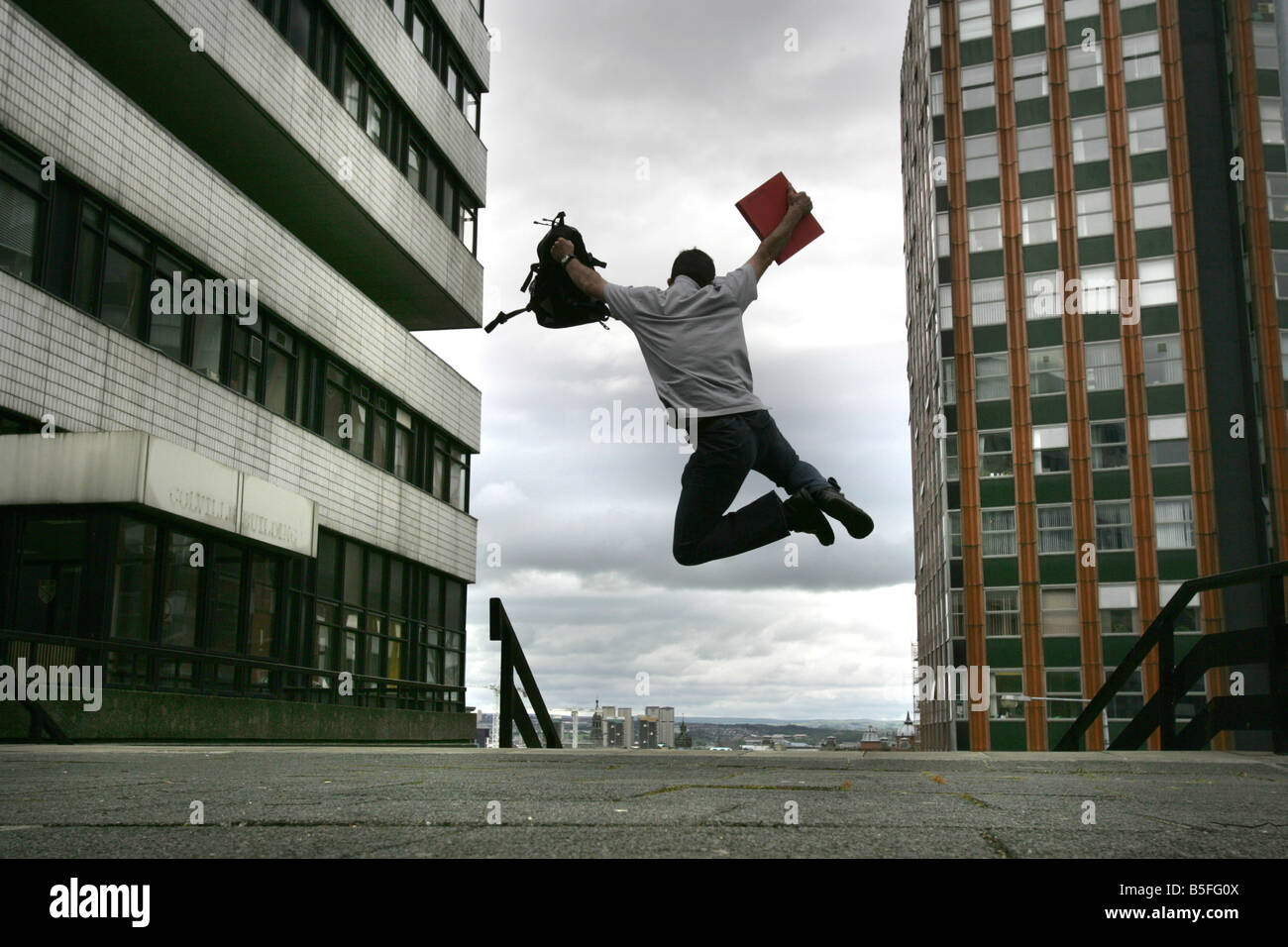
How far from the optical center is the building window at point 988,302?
56.9 metres

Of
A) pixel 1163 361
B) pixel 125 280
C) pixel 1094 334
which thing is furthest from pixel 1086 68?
pixel 125 280

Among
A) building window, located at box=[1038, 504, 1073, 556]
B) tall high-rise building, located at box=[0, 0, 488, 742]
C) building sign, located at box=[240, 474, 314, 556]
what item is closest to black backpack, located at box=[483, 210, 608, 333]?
tall high-rise building, located at box=[0, 0, 488, 742]

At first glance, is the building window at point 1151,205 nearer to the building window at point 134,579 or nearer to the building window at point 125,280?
the building window at point 125,280

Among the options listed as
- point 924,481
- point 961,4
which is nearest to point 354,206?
point 961,4

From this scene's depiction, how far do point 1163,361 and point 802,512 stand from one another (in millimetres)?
52998

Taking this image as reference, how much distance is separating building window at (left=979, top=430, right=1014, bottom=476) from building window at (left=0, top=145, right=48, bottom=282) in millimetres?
47420

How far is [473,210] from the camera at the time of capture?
32062 millimetres

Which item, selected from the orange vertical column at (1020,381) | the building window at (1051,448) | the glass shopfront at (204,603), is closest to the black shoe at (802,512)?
the glass shopfront at (204,603)

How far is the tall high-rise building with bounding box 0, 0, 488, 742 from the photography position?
14.3 m

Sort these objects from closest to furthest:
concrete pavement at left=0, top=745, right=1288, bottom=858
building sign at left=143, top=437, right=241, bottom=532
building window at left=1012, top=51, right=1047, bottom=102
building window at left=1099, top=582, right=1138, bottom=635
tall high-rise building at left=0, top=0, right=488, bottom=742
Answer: concrete pavement at left=0, top=745, right=1288, bottom=858
tall high-rise building at left=0, top=0, right=488, bottom=742
building sign at left=143, top=437, right=241, bottom=532
building window at left=1099, top=582, right=1138, bottom=635
building window at left=1012, top=51, right=1047, bottom=102

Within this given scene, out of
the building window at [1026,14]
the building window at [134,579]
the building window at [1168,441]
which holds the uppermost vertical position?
the building window at [1026,14]

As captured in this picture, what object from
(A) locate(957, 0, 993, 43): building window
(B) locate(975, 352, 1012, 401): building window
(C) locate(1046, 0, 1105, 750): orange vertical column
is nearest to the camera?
(C) locate(1046, 0, 1105, 750): orange vertical column

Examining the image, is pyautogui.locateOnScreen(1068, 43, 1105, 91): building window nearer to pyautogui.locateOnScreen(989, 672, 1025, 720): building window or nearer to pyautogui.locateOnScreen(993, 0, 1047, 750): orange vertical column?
pyautogui.locateOnScreen(993, 0, 1047, 750): orange vertical column

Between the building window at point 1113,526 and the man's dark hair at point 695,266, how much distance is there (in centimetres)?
5074
